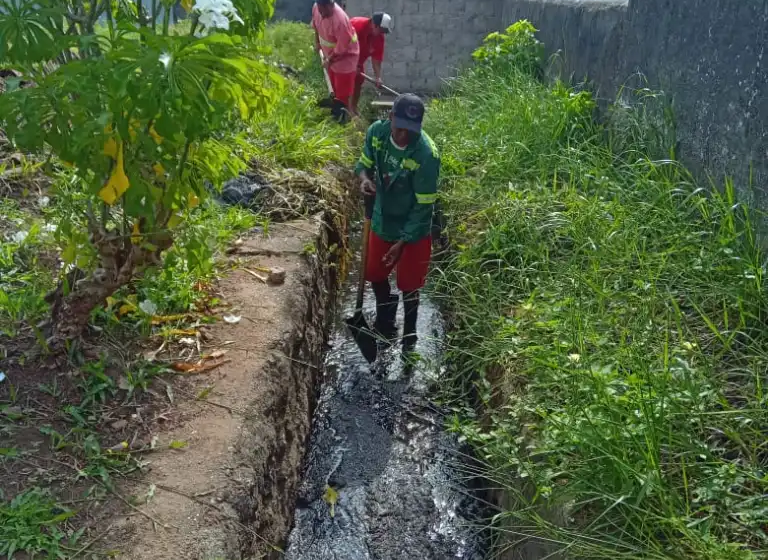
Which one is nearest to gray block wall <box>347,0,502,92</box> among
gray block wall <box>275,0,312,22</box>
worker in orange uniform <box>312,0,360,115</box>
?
worker in orange uniform <box>312,0,360,115</box>

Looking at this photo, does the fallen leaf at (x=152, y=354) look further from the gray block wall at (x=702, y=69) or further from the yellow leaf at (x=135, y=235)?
the gray block wall at (x=702, y=69)

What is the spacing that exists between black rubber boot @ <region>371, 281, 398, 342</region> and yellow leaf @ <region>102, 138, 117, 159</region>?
211 cm

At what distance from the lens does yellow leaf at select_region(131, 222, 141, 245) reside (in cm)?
292

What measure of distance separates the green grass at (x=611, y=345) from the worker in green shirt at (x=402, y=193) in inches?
13.4

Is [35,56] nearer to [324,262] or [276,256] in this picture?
[276,256]

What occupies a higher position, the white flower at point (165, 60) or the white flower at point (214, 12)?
the white flower at point (214, 12)

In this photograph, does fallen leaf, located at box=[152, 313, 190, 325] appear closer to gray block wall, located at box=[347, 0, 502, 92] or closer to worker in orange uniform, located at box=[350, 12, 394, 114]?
worker in orange uniform, located at box=[350, 12, 394, 114]

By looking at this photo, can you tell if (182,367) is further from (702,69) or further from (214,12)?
(702,69)

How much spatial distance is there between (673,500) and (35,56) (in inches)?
103

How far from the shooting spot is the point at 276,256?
4320 millimetres

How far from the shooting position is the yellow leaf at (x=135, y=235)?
292 centimetres

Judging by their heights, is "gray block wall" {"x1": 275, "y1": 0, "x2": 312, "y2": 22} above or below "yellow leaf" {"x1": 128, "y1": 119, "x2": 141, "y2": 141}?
below

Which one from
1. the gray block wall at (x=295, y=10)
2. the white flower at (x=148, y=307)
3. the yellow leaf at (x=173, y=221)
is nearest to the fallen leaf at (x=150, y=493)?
the white flower at (x=148, y=307)

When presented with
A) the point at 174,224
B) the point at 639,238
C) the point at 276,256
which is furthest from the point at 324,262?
the point at 639,238
